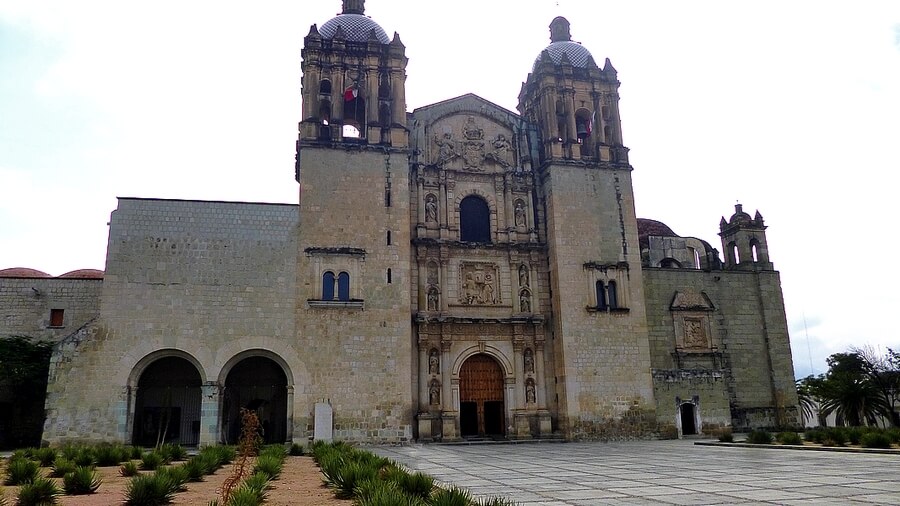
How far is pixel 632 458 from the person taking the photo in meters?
18.1

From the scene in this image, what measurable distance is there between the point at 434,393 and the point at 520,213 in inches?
347

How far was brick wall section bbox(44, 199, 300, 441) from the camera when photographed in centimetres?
2286

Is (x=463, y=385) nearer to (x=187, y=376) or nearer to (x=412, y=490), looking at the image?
(x=187, y=376)

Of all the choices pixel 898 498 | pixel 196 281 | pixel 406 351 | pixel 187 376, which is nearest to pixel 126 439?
pixel 187 376

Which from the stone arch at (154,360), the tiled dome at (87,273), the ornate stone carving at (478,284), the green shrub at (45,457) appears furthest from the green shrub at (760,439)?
the tiled dome at (87,273)

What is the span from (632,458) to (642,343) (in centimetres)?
1049

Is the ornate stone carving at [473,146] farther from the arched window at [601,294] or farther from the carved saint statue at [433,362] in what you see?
the carved saint statue at [433,362]

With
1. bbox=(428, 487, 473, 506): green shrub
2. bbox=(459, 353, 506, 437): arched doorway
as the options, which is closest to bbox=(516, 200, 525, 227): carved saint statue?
bbox=(459, 353, 506, 437): arched doorway

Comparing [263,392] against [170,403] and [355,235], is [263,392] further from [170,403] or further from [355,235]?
[355,235]

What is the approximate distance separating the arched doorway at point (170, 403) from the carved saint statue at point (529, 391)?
13.0 metres

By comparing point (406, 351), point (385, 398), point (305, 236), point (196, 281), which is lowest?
point (385, 398)

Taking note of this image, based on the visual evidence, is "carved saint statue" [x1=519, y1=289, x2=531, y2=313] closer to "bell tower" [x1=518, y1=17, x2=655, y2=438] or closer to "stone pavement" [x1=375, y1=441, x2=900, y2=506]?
"bell tower" [x1=518, y1=17, x2=655, y2=438]

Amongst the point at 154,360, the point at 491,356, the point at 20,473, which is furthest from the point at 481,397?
the point at 20,473

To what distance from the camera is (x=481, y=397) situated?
27.2 metres
